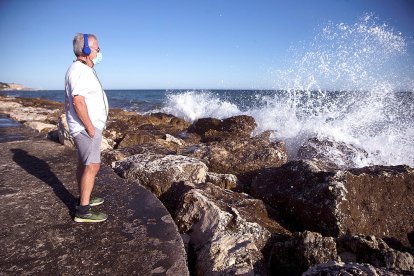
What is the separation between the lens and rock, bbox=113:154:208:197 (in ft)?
11.8

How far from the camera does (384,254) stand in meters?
2.28

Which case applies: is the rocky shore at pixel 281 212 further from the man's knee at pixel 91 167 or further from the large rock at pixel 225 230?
the man's knee at pixel 91 167

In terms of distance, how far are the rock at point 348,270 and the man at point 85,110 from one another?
175 centimetres

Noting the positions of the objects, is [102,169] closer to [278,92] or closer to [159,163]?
[159,163]

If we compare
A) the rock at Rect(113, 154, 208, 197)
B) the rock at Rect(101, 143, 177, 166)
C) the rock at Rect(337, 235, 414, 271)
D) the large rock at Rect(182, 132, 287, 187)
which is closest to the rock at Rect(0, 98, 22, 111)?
the rock at Rect(101, 143, 177, 166)

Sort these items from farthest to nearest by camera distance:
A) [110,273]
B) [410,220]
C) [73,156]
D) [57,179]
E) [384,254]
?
[73,156] < [57,179] < [410,220] < [384,254] < [110,273]

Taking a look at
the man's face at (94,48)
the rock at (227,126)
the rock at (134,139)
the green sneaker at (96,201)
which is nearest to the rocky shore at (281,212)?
the green sneaker at (96,201)

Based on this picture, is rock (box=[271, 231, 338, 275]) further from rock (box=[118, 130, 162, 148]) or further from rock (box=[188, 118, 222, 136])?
rock (box=[188, 118, 222, 136])

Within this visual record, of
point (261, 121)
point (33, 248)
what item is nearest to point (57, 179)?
point (33, 248)

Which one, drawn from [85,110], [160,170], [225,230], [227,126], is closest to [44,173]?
[160,170]

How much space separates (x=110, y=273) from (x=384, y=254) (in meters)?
2.04

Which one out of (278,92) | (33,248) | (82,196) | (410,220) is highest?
(278,92)

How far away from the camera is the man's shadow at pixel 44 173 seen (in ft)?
9.69

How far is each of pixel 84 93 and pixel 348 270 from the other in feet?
7.50
